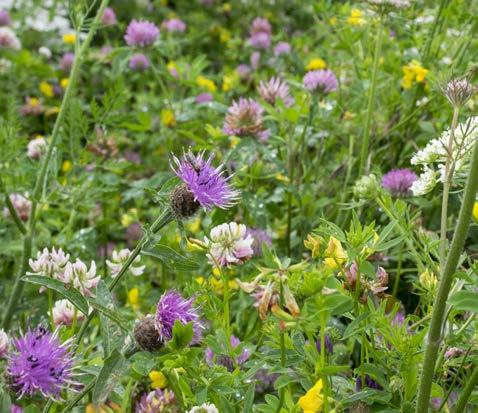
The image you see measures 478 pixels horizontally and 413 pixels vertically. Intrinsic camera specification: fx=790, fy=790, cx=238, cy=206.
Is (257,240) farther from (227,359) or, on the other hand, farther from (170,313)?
(170,313)

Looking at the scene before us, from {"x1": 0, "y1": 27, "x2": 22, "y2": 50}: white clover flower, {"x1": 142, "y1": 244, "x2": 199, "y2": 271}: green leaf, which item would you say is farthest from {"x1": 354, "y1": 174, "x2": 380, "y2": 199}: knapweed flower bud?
{"x1": 0, "y1": 27, "x2": 22, "y2": 50}: white clover flower

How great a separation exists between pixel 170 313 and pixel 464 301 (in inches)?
11.8

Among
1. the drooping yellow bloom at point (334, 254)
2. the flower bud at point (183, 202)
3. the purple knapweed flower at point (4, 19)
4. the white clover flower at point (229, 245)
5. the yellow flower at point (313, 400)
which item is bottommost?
the purple knapweed flower at point (4, 19)

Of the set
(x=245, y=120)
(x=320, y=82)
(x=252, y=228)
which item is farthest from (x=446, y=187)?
(x=320, y=82)

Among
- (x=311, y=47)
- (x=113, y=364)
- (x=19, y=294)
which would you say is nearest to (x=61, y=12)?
(x=311, y=47)

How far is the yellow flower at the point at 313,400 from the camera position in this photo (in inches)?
29.7

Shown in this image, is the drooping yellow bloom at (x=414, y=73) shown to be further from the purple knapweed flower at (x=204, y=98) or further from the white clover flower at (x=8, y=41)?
the white clover flower at (x=8, y=41)

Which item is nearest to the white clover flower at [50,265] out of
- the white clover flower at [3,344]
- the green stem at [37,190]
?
the white clover flower at [3,344]

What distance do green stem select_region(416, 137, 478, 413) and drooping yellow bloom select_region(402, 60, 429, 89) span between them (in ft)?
3.16

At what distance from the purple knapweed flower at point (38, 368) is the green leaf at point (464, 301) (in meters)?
0.38

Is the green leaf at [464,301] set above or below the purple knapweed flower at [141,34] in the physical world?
above

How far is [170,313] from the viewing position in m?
0.83

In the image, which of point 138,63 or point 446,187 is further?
point 138,63

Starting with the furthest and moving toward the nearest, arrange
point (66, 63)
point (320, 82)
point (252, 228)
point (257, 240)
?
point (66, 63) < point (320, 82) < point (252, 228) < point (257, 240)
